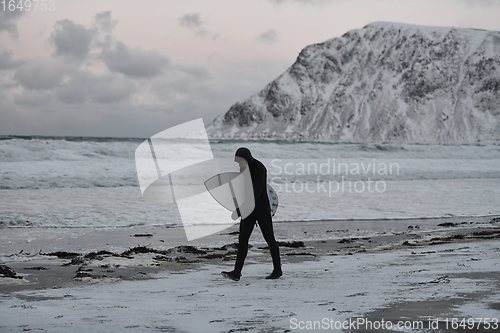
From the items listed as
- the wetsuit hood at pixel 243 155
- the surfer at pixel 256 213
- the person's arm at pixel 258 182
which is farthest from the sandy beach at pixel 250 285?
the wetsuit hood at pixel 243 155

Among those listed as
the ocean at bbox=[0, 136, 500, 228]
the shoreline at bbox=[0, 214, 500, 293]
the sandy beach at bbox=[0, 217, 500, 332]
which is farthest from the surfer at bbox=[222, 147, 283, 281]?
the ocean at bbox=[0, 136, 500, 228]

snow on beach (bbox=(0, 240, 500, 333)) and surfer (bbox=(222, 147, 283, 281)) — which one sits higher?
surfer (bbox=(222, 147, 283, 281))

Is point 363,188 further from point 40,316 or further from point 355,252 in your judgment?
point 40,316

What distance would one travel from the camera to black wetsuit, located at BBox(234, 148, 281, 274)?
6766 millimetres

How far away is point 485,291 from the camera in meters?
5.53

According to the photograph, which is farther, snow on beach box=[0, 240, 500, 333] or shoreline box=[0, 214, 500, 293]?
shoreline box=[0, 214, 500, 293]

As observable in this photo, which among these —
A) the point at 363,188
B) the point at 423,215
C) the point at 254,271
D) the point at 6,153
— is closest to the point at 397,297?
the point at 254,271

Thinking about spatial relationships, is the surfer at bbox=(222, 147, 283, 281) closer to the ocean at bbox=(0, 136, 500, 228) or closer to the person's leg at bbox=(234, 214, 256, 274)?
the person's leg at bbox=(234, 214, 256, 274)

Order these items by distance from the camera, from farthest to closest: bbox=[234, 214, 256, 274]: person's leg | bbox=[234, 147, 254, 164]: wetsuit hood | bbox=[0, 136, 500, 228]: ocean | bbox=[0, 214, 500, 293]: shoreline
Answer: bbox=[0, 136, 500, 228]: ocean
bbox=[0, 214, 500, 293]: shoreline
bbox=[234, 214, 256, 274]: person's leg
bbox=[234, 147, 254, 164]: wetsuit hood

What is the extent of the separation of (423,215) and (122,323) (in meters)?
12.2

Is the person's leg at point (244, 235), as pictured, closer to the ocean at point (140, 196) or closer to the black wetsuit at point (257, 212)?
the black wetsuit at point (257, 212)

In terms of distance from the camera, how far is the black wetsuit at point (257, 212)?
6.77m

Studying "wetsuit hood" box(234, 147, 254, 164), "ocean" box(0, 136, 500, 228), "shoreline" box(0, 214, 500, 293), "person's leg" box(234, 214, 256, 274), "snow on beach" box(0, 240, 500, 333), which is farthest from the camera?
"ocean" box(0, 136, 500, 228)

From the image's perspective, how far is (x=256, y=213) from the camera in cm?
689
